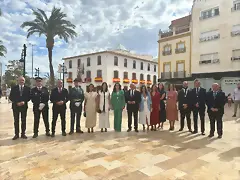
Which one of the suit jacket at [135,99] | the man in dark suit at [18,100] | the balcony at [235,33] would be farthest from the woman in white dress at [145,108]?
the balcony at [235,33]

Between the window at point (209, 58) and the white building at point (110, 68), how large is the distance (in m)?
17.8

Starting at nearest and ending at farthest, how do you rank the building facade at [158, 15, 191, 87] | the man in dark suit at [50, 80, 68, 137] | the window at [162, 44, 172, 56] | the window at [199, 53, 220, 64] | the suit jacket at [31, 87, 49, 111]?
1. the suit jacket at [31, 87, 49, 111]
2. the man in dark suit at [50, 80, 68, 137]
3. the window at [199, 53, 220, 64]
4. the building facade at [158, 15, 191, 87]
5. the window at [162, 44, 172, 56]

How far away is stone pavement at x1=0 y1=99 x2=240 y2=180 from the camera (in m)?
3.41

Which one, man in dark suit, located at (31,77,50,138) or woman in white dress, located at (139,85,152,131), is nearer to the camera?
man in dark suit, located at (31,77,50,138)

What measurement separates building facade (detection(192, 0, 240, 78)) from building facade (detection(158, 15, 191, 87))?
6.28ft

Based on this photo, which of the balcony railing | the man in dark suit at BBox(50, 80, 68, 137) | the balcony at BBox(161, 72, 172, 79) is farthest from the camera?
the balcony at BBox(161, 72, 172, 79)

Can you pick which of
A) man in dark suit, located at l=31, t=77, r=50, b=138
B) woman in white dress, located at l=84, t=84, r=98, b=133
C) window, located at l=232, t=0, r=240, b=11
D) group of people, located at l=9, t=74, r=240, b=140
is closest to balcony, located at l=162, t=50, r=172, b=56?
window, located at l=232, t=0, r=240, b=11

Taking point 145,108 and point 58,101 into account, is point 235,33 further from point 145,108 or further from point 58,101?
point 58,101

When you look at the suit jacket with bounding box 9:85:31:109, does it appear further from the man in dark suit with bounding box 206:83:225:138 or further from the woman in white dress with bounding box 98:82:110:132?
the man in dark suit with bounding box 206:83:225:138

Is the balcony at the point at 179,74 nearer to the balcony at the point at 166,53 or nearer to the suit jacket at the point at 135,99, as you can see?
the balcony at the point at 166,53

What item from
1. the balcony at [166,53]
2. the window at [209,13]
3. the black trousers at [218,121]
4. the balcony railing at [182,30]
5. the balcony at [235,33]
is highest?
the window at [209,13]

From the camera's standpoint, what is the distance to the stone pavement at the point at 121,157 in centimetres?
341

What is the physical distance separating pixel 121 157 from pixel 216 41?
803 inches

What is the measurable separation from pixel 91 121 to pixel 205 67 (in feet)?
61.0
